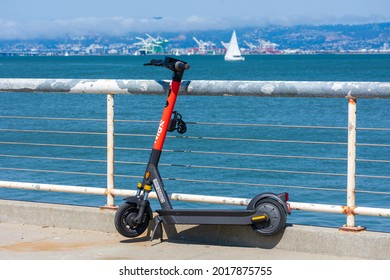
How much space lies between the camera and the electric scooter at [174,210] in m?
6.24

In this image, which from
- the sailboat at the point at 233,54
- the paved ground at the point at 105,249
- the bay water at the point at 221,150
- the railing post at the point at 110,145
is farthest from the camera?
the sailboat at the point at 233,54

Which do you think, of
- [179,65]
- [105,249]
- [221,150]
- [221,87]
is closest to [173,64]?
[179,65]

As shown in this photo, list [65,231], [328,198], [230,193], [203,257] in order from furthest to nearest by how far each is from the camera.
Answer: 1. [230,193]
2. [328,198]
3. [65,231]
4. [203,257]

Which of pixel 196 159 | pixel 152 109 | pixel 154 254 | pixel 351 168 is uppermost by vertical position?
pixel 152 109

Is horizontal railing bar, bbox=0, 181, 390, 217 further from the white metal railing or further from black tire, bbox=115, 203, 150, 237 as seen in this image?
black tire, bbox=115, 203, 150, 237

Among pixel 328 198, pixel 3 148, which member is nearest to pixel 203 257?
pixel 328 198

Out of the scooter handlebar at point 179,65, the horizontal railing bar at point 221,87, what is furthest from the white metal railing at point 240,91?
the scooter handlebar at point 179,65

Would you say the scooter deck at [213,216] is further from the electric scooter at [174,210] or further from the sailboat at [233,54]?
the sailboat at [233,54]

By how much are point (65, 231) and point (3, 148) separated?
23.1m

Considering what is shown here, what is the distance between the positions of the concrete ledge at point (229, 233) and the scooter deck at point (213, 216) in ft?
0.70

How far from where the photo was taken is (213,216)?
20.7 ft

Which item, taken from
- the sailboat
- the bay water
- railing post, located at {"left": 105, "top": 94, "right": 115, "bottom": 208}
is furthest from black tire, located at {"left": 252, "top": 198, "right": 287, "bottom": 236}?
the sailboat

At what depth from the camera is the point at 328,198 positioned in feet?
58.5

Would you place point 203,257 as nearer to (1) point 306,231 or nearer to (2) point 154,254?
(2) point 154,254
